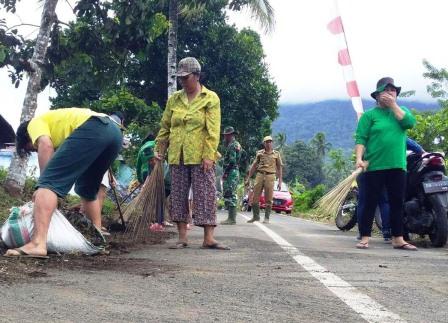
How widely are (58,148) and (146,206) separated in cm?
193

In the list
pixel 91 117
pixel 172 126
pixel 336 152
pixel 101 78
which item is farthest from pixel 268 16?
pixel 336 152

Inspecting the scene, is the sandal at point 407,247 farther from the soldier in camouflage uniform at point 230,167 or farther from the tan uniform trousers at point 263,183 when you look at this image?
the tan uniform trousers at point 263,183

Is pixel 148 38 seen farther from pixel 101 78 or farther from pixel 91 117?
pixel 91 117

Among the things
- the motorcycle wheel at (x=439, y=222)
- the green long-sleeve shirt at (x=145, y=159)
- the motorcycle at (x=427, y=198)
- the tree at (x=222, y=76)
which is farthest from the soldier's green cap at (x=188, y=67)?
the tree at (x=222, y=76)

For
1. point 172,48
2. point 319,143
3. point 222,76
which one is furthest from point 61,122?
point 319,143

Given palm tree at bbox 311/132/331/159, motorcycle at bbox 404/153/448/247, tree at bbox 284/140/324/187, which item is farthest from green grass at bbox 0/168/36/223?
palm tree at bbox 311/132/331/159

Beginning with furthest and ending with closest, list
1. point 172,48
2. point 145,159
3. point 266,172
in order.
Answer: point 172,48
point 266,172
point 145,159

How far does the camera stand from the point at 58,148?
533 centimetres

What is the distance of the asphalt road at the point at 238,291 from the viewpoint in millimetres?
3262

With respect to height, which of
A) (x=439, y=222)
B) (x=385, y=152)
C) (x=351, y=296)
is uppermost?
(x=385, y=152)

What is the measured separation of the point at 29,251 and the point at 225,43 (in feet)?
71.0

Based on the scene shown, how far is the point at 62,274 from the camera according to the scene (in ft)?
14.3

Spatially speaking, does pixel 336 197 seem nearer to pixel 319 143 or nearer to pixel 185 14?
pixel 185 14

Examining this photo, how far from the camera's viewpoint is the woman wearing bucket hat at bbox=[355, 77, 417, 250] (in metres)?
7.21
